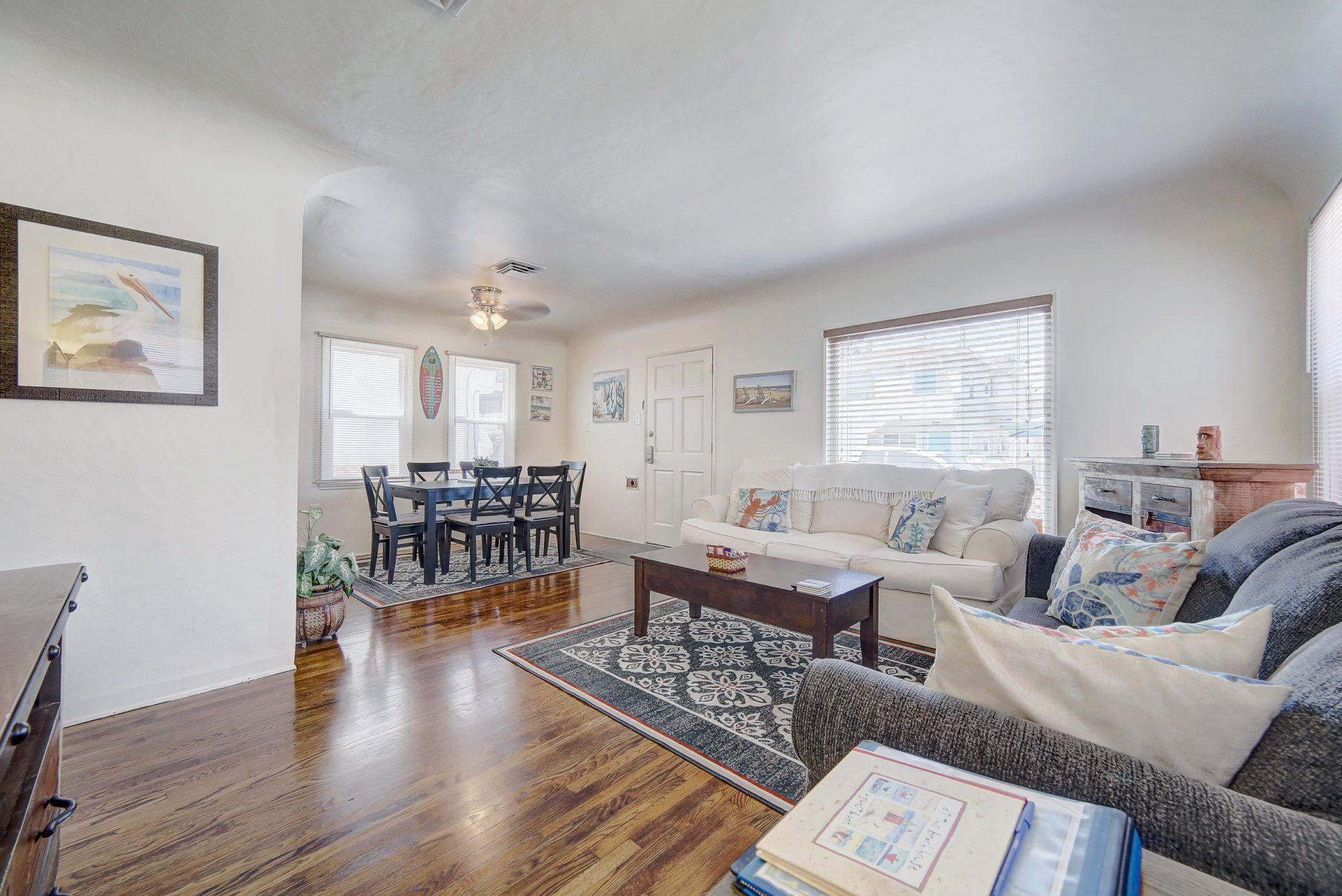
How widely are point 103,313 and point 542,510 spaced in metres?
3.21

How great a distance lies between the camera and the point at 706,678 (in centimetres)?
261

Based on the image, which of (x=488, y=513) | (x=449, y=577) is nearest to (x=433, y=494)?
(x=488, y=513)

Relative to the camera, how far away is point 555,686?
99.6 inches

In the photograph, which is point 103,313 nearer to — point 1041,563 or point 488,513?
point 488,513

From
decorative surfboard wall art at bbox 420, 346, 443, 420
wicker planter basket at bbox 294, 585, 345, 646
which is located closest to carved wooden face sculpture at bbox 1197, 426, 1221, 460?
wicker planter basket at bbox 294, 585, 345, 646

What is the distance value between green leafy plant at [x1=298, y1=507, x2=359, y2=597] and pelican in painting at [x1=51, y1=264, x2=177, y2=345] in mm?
1125

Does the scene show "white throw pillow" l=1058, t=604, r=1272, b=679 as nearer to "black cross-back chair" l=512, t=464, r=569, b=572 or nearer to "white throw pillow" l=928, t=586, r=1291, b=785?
"white throw pillow" l=928, t=586, r=1291, b=785

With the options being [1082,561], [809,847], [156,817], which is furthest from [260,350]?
[1082,561]

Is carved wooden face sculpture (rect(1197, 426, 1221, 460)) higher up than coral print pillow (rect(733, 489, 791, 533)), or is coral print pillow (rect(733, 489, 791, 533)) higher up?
carved wooden face sculpture (rect(1197, 426, 1221, 460))

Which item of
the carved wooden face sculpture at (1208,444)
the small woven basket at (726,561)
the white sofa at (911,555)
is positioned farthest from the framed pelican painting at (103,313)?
the carved wooden face sculpture at (1208,444)

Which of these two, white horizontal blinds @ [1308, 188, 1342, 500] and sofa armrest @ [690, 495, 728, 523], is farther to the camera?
sofa armrest @ [690, 495, 728, 523]

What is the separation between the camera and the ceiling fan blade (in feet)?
17.9

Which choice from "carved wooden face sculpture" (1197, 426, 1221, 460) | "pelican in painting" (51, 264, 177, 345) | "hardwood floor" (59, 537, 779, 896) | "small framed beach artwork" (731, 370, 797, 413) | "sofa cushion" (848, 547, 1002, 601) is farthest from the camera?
"small framed beach artwork" (731, 370, 797, 413)

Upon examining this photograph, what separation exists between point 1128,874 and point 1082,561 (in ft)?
5.44
